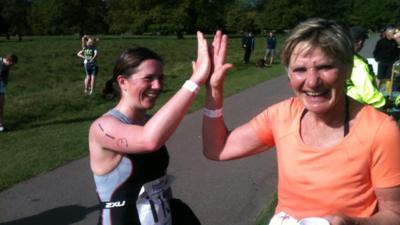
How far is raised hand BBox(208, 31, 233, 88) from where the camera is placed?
227 centimetres

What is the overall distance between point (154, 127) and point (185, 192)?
4128mm

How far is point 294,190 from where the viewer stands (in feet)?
6.73

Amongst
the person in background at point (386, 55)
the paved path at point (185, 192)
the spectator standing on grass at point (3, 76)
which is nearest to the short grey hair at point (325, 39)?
the paved path at point (185, 192)

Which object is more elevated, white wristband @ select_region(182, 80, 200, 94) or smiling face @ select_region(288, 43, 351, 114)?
smiling face @ select_region(288, 43, 351, 114)

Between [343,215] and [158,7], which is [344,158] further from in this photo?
[158,7]

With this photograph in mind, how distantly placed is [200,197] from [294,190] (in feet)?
13.1

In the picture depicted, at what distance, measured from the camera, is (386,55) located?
15102 mm

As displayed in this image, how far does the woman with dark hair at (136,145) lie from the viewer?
220 centimetres

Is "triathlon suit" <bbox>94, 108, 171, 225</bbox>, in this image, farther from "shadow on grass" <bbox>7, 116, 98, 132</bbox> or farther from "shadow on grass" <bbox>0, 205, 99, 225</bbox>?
"shadow on grass" <bbox>7, 116, 98, 132</bbox>

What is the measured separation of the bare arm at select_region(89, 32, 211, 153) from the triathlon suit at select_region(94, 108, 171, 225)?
0.28ft

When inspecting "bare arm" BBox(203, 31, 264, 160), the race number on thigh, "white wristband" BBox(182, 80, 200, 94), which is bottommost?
the race number on thigh

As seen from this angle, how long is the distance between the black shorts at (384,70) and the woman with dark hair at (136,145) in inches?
542

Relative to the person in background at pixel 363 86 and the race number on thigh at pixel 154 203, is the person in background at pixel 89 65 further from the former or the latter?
the race number on thigh at pixel 154 203

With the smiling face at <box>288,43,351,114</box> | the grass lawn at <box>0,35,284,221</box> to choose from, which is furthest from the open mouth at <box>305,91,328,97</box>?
the grass lawn at <box>0,35,284,221</box>
